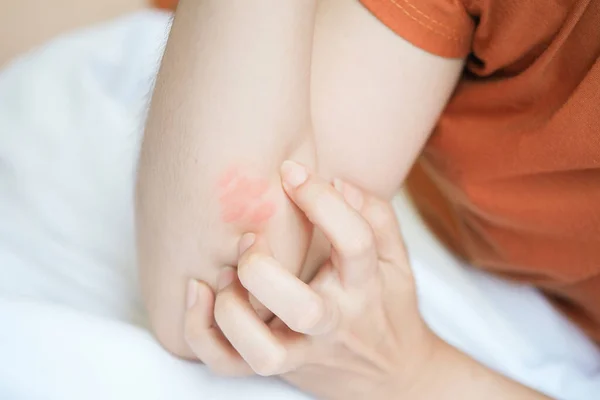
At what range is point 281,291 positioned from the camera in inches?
14.9

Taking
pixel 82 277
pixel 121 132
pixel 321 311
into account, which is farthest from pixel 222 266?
pixel 121 132

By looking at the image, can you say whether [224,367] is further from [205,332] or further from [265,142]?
[265,142]

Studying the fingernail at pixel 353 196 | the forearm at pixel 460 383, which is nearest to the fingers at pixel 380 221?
the fingernail at pixel 353 196

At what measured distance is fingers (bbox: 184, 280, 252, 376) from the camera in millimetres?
440

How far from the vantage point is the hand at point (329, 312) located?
387mm

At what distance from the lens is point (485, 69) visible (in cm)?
50

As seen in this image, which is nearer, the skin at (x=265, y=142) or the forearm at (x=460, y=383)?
the skin at (x=265, y=142)

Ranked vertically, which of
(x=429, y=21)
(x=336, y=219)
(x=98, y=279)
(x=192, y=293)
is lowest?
(x=98, y=279)

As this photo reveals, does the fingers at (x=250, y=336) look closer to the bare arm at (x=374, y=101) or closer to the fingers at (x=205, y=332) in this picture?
the fingers at (x=205, y=332)

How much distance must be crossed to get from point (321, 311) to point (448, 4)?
25 centimetres

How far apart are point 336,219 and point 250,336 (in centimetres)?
10

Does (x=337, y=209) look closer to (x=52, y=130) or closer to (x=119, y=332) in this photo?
(x=119, y=332)

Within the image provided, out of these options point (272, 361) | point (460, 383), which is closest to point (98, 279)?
point (272, 361)

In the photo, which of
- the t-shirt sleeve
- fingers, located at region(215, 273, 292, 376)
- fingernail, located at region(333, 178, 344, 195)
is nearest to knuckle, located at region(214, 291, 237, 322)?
fingers, located at region(215, 273, 292, 376)
